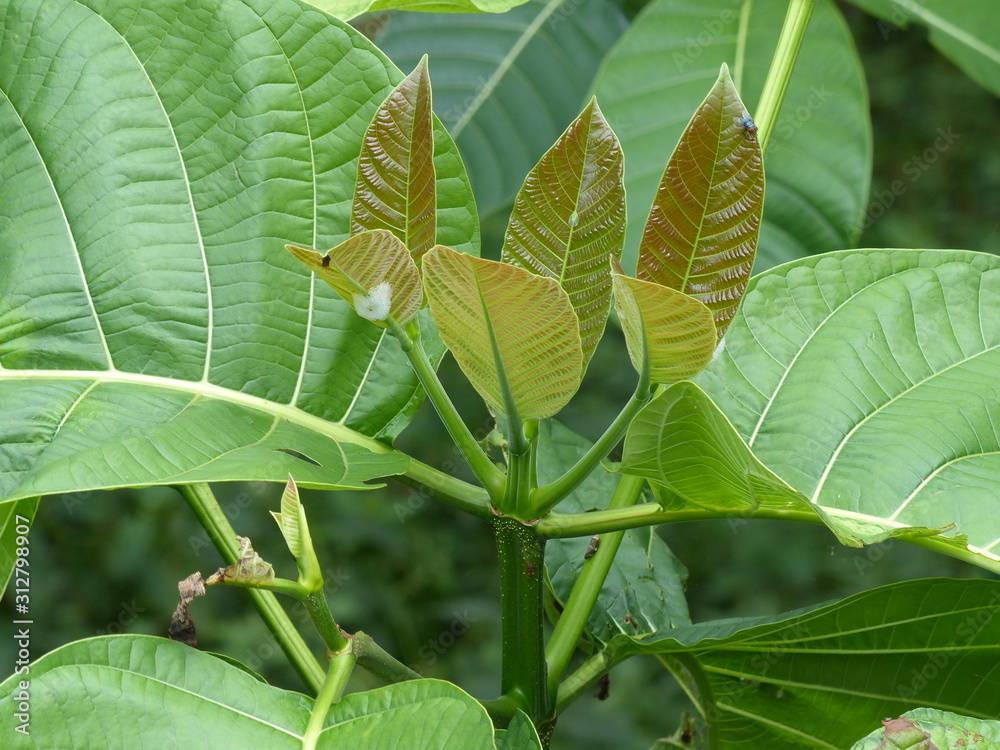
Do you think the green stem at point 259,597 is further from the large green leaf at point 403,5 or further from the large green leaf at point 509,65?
the large green leaf at point 509,65

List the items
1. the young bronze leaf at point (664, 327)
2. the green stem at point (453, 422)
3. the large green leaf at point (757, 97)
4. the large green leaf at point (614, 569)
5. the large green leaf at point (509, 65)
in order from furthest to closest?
the large green leaf at point (509, 65) → the large green leaf at point (757, 97) → the large green leaf at point (614, 569) → the green stem at point (453, 422) → the young bronze leaf at point (664, 327)

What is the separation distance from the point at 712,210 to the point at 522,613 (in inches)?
11.7

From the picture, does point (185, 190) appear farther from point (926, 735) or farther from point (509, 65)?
point (509, 65)

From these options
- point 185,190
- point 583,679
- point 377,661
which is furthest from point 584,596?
point 185,190

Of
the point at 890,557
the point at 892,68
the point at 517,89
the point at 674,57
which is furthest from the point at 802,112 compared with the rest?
the point at 892,68

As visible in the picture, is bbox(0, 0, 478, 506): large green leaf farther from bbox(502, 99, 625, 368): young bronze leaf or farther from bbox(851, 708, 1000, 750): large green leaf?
bbox(851, 708, 1000, 750): large green leaf

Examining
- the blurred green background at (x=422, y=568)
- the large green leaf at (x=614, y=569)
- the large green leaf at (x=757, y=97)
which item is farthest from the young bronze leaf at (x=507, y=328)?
the blurred green background at (x=422, y=568)

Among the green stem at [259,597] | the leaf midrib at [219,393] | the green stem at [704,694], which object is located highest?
the leaf midrib at [219,393]

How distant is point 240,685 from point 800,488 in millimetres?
375

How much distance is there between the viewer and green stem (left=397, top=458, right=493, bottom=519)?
24.2 inches

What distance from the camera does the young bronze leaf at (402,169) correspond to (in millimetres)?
522

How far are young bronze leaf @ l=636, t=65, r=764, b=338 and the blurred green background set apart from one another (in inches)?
70.3

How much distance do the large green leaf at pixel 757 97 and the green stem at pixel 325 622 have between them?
0.69 m

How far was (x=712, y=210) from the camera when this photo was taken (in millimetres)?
489
